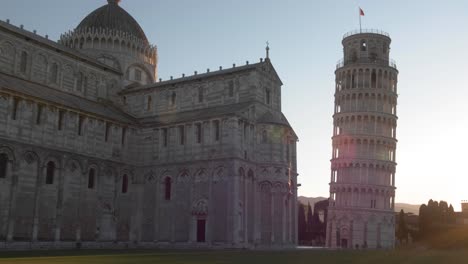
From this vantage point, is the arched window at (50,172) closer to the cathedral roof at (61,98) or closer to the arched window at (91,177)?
the arched window at (91,177)

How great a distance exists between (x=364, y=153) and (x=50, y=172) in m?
49.6

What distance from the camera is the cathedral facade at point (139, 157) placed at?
4522cm

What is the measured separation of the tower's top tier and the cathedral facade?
33.1 m

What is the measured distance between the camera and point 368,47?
8731cm

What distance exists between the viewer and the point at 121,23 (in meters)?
67.4

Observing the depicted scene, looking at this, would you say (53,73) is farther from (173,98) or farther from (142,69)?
(142,69)

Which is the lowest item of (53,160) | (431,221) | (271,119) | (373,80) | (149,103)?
(431,221)

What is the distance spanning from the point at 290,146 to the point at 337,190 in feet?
94.5

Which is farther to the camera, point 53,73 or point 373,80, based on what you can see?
point 373,80

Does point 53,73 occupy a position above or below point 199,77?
below

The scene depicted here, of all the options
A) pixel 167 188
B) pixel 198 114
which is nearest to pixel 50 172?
pixel 167 188

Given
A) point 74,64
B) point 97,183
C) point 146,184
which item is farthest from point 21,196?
point 74,64

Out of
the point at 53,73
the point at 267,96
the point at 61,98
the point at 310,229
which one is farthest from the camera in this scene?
the point at 310,229

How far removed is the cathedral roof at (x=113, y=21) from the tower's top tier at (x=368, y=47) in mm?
34330
